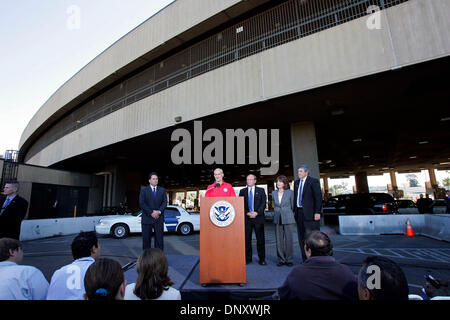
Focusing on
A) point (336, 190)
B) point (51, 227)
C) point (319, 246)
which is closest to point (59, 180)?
point (51, 227)

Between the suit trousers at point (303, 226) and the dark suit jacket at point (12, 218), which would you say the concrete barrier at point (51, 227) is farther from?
the suit trousers at point (303, 226)

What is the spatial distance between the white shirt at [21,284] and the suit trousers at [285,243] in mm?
3700

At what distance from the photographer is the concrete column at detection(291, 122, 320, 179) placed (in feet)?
30.8

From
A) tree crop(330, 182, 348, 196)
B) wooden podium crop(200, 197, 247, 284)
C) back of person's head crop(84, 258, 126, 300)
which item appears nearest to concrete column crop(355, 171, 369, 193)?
wooden podium crop(200, 197, 247, 284)

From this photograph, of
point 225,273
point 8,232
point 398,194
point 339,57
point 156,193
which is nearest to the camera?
point 225,273

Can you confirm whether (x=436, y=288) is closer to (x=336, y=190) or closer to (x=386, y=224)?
(x=386, y=224)

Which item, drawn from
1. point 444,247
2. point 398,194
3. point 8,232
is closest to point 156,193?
point 8,232

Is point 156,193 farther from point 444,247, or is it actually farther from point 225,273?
point 444,247

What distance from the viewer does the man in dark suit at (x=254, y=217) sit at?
4.35 metres

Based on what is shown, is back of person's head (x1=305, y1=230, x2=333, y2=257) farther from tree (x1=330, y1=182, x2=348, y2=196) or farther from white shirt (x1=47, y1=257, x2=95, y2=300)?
tree (x1=330, y1=182, x2=348, y2=196)

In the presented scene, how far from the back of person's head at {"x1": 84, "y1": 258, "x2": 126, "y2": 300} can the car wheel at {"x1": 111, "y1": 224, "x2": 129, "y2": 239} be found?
362 inches

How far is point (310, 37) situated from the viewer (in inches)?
287

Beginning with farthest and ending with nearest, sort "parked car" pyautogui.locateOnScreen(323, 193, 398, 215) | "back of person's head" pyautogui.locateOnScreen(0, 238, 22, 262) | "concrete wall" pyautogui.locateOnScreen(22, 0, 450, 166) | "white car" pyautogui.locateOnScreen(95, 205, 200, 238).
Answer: "parked car" pyautogui.locateOnScreen(323, 193, 398, 215)
"white car" pyautogui.locateOnScreen(95, 205, 200, 238)
"concrete wall" pyautogui.locateOnScreen(22, 0, 450, 166)
"back of person's head" pyautogui.locateOnScreen(0, 238, 22, 262)

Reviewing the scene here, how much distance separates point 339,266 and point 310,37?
300 inches
